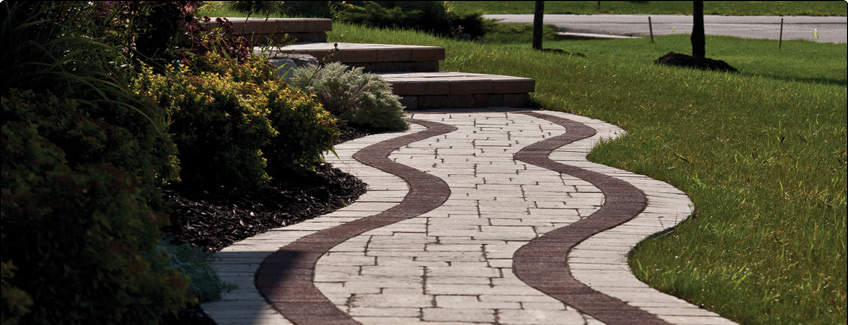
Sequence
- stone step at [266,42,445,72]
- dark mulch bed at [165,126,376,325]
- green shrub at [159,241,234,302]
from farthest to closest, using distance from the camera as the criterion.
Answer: stone step at [266,42,445,72], dark mulch bed at [165,126,376,325], green shrub at [159,241,234,302]

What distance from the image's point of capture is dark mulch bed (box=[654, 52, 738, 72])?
55.1 feet

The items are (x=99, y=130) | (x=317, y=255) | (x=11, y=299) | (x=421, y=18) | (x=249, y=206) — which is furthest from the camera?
(x=421, y=18)

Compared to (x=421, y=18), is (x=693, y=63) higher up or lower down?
lower down

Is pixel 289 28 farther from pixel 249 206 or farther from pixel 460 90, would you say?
pixel 249 206

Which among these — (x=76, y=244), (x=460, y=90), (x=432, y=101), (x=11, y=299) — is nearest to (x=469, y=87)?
(x=460, y=90)

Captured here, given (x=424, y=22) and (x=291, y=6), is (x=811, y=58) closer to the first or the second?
(x=424, y=22)

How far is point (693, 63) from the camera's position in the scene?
16984 millimetres

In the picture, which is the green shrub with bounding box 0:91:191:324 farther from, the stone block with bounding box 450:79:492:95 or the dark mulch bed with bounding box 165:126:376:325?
the stone block with bounding box 450:79:492:95

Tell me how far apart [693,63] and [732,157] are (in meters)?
8.97

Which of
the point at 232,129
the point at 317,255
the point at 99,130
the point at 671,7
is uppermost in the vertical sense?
the point at 99,130

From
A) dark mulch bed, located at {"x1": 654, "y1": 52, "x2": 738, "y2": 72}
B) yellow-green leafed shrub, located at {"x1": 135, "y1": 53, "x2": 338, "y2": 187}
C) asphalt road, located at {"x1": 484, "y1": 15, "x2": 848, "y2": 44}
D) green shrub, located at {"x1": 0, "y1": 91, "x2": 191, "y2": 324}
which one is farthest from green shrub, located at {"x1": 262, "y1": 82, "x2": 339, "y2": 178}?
asphalt road, located at {"x1": 484, "y1": 15, "x2": 848, "y2": 44}

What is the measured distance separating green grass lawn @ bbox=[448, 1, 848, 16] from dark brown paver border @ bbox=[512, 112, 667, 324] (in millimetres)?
27128

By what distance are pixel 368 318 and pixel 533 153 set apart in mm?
4752

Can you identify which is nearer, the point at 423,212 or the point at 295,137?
the point at 423,212
